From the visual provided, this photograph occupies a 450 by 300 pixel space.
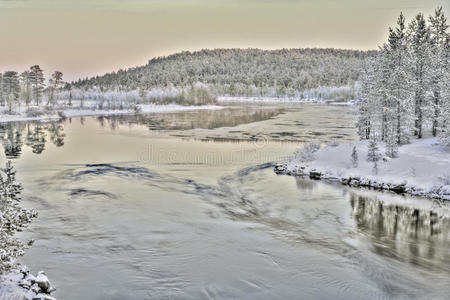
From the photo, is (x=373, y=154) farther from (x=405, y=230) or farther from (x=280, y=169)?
(x=405, y=230)

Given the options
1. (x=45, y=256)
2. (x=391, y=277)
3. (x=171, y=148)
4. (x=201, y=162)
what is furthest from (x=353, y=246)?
(x=171, y=148)

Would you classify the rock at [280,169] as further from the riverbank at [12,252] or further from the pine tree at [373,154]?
the riverbank at [12,252]

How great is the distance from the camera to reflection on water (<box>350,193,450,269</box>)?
16297mm

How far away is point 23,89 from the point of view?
137 metres

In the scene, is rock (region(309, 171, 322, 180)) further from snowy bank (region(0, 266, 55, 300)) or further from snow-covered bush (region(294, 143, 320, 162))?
snowy bank (region(0, 266, 55, 300))

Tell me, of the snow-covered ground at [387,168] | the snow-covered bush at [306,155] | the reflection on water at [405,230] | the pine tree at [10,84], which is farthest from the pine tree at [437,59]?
the pine tree at [10,84]

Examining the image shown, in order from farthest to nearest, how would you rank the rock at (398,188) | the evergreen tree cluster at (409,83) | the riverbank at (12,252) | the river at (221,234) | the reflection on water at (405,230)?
1. the evergreen tree cluster at (409,83)
2. the rock at (398,188)
3. the reflection on water at (405,230)
4. the river at (221,234)
5. the riverbank at (12,252)

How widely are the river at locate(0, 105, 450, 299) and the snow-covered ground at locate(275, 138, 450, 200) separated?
5.45 feet

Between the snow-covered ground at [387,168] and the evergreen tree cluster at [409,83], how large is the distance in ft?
9.76

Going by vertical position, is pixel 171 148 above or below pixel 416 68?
below

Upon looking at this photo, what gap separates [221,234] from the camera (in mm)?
18312

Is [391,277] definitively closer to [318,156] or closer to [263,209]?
[263,209]

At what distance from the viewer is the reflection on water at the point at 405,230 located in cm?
1630

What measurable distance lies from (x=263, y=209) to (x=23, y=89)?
5275 inches
